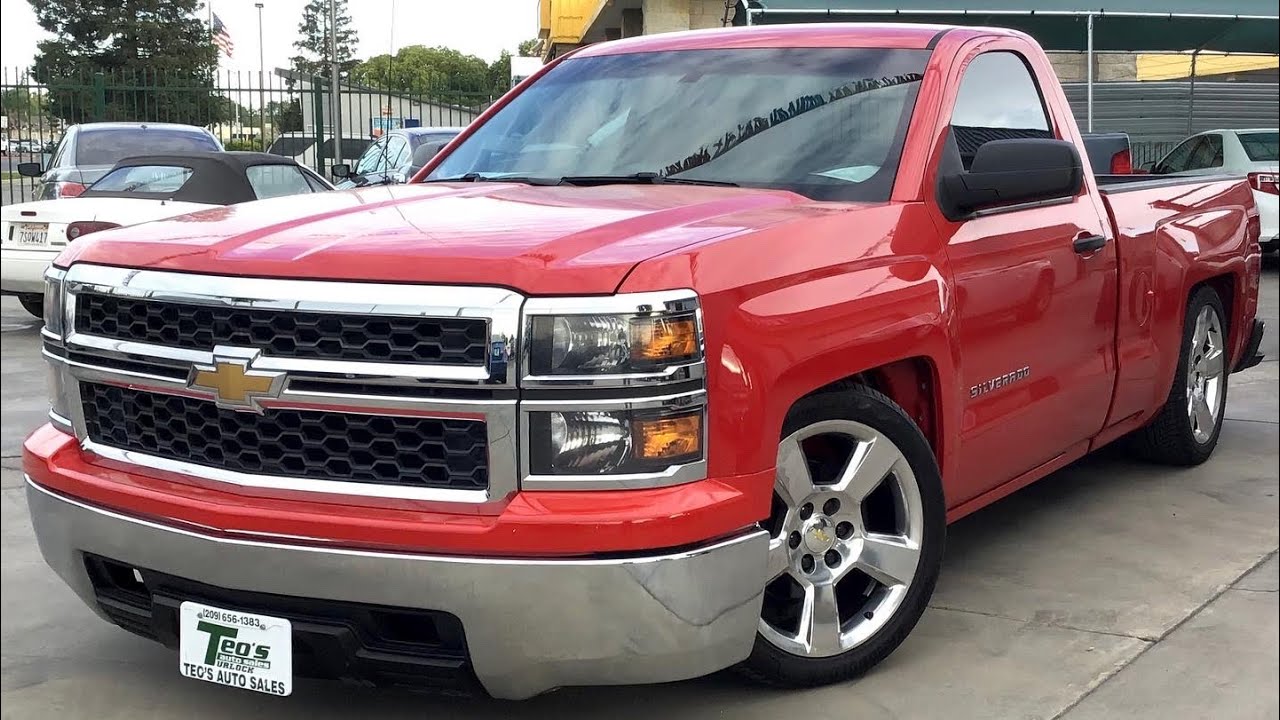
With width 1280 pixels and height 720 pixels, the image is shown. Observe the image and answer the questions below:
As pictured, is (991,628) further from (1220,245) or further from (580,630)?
(1220,245)

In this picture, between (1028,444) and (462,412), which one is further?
(1028,444)

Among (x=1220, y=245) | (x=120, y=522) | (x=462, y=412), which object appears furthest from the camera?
(x=1220, y=245)

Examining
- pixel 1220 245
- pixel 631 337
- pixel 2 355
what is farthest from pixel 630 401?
pixel 2 355

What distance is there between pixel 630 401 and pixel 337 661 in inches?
32.2

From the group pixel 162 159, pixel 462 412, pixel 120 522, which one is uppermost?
pixel 162 159

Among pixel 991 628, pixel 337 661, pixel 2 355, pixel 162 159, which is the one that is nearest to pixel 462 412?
pixel 337 661

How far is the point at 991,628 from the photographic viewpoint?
4.03 meters

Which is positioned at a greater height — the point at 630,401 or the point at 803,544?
the point at 630,401

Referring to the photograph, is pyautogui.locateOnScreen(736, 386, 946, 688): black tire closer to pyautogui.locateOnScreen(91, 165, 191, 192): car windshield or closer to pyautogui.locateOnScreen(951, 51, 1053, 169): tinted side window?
pyautogui.locateOnScreen(951, 51, 1053, 169): tinted side window

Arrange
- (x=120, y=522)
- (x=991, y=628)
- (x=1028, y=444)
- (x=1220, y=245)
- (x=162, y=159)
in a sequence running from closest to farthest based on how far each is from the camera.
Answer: (x=120, y=522)
(x=991, y=628)
(x=1028, y=444)
(x=1220, y=245)
(x=162, y=159)

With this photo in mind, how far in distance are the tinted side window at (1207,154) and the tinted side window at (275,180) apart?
1007 cm

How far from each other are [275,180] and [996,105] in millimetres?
7987

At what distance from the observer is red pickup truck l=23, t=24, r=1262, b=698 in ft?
9.36

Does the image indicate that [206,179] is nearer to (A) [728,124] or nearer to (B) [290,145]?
(A) [728,124]
